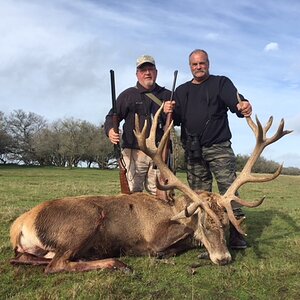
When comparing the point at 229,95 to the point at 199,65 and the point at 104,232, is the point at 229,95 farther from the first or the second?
the point at 104,232

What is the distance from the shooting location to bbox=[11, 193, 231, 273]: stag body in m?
6.29

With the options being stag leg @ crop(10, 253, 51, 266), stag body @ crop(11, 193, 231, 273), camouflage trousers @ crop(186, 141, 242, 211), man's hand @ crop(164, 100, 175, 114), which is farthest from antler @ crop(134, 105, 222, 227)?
stag leg @ crop(10, 253, 51, 266)

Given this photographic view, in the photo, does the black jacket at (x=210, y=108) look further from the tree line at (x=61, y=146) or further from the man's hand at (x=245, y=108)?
the tree line at (x=61, y=146)

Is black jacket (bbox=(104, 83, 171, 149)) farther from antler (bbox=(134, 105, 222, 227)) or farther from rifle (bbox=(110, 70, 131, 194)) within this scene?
antler (bbox=(134, 105, 222, 227))

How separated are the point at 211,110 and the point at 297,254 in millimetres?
2972

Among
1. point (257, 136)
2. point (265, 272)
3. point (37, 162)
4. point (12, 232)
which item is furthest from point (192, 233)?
point (37, 162)

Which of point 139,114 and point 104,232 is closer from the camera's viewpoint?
point 104,232

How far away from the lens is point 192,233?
7.28 metres

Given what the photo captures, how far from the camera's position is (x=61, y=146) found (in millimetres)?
75688

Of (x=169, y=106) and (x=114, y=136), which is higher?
(x=169, y=106)

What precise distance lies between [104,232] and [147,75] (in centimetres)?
348

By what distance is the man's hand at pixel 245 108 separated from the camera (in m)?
7.61

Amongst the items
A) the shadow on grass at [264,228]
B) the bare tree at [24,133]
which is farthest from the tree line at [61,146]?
the shadow on grass at [264,228]

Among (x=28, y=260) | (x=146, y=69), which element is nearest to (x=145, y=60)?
(x=146, y=69)
